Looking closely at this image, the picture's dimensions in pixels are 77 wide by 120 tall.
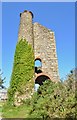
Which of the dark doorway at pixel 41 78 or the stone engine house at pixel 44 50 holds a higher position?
the stone engine house at pixel 44 50

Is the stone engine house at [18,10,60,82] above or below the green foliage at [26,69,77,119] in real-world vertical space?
above

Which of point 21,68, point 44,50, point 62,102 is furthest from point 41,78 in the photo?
point 62,102

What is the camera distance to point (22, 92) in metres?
18.0

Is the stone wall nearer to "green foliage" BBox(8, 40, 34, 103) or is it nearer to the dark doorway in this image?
the dark doorway

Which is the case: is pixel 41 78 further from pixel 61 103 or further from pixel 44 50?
pixel 61 103

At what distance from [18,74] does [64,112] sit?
34.8 feet

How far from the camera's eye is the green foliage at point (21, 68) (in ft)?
59.3

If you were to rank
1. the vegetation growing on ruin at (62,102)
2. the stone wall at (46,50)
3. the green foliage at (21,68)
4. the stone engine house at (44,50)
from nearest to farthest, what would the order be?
the vegetation growing on ruin at (62,102) → the green foliage at (21,68) → the stone engine house at (44,50) → the stone wall at (46,50)

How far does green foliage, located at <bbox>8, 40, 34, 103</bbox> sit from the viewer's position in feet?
59.3

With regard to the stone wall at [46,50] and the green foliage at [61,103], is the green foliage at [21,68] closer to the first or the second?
the stone wall at [46,50]

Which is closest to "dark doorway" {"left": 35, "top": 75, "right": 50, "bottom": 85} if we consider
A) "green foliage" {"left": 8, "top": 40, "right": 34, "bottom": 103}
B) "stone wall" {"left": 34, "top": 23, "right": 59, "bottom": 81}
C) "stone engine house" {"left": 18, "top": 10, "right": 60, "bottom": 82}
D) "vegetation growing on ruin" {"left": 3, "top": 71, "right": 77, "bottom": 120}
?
"stone engine house" {"left": 18, "top": 10, "right": 60, "bottom": 82}

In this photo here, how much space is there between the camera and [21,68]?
18.5m

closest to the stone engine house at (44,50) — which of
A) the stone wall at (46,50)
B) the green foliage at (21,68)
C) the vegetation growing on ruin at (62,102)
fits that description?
the stone wall at (46,50)

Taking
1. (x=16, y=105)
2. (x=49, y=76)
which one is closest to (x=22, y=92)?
(x=16, y=105)
